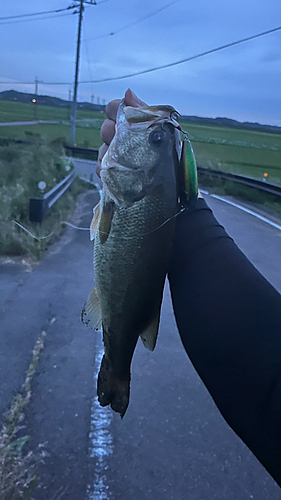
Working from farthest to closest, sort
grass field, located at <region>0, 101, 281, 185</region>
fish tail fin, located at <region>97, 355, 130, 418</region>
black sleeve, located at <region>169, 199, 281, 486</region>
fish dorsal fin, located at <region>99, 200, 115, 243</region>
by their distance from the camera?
1. grass field, located at <region>0, 101, 281, 185</region>
2. fish tail fin, located at <region>97, 355, 130, 418</region>
3. fish dorsal fin, located at <region>99, 200, 115, 243</region>
4. black sleeve, located at <region>169, 199, 281, 486</region>

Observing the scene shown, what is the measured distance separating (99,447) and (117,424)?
30 centimetres

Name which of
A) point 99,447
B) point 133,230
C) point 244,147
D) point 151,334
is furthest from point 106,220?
point 244,147

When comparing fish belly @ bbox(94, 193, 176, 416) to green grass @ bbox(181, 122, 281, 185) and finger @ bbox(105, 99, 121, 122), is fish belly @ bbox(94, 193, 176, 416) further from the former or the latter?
green grass @ bbox(181, 122, 281, 185)

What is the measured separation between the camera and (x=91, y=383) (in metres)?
3.49

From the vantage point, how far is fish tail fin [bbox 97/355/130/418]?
68.0 inches

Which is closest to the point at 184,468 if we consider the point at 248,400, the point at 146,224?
the point at 248,400

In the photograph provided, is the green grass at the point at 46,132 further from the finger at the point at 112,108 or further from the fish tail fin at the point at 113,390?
the fish tail fin at the point at 113,390

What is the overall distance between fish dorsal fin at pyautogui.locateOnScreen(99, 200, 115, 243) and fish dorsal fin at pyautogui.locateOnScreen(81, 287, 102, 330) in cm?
29

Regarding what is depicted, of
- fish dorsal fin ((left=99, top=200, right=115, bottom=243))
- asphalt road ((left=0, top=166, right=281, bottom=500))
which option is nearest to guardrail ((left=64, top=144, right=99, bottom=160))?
asphalt road ((left=0, top=166, right=281, bottom=500))

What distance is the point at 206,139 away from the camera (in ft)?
158

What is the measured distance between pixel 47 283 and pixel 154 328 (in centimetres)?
403

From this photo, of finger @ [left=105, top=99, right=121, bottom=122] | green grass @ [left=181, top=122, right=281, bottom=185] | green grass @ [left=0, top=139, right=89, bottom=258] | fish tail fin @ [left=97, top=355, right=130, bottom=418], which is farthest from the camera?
green grass @ [left=181, top=122, right=281, bottom=185]

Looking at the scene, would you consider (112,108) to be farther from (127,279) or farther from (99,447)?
(99,447)

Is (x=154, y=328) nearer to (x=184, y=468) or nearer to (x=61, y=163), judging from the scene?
(x=184, y=468)
